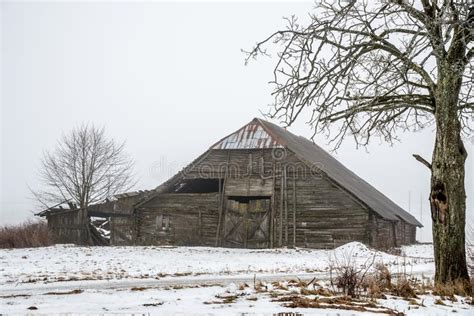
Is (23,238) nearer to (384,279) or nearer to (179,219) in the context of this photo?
(179,219)

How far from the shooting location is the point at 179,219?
29.8 m

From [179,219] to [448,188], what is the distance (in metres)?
22.8

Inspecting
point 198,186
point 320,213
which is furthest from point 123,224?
point 320,213

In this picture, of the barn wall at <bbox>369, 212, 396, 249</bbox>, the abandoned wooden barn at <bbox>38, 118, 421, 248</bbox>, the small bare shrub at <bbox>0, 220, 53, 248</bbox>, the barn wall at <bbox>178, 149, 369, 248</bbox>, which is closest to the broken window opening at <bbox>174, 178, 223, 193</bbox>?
the abandoned wooden barn at <bbox>38, 118, 421, 248</bbox>

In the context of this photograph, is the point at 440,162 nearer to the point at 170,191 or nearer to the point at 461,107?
the point at 461,107

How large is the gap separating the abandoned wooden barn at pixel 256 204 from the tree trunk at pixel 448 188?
1776cm

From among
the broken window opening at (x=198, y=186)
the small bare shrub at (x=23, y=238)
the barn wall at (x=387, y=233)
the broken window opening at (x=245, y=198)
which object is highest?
the broken window opening at (x=198, y=186)

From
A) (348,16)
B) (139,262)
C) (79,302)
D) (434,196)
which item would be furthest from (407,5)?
(139,262)

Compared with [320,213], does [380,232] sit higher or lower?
lower

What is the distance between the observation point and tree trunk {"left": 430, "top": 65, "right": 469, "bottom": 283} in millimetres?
8359

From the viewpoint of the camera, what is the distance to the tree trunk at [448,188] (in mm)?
8359

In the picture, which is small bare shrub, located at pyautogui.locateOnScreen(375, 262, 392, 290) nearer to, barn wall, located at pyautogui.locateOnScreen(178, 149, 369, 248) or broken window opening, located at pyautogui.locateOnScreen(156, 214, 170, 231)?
barn wall, located at pyautogui.locateOnScreen(178, 149, 369, 248)

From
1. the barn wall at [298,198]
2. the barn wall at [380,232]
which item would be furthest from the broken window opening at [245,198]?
the barn wall at [380,232]

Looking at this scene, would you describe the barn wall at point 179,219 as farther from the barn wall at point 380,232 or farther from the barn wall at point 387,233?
the barn wall at point 387,233
